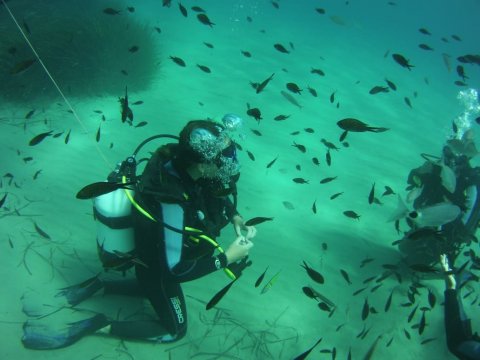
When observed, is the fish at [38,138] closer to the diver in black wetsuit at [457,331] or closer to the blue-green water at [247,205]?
the blue-green water at [247,205]

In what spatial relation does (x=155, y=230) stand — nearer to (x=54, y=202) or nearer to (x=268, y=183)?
(x=54, y=202)

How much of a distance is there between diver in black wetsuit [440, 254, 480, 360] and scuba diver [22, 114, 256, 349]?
215 centimetres

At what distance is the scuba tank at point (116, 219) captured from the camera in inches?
124

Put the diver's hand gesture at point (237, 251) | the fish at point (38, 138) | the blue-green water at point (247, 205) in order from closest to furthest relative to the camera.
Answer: the diver's hand gesture at point (237, 251) < the fish at point (38, 138) < the blue-green water at point (247, 205)

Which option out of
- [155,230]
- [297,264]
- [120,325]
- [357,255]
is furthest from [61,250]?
[357,255]

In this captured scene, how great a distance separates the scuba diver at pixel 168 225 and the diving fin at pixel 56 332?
1cm

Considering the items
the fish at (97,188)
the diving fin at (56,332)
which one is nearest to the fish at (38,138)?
the diving fin at (56,332)

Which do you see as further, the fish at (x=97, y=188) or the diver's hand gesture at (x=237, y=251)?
the diver's hand gesture at (x=237, y=251)

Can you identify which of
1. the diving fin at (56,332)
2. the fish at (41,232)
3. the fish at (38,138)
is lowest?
the fish at (41,232)

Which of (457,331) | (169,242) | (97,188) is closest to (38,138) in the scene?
(169,242)

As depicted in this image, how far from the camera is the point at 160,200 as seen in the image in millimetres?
2715

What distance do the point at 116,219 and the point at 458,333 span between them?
357 cm

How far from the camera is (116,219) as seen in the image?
3.16 meters

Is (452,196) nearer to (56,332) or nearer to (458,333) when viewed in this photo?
(458,333)
